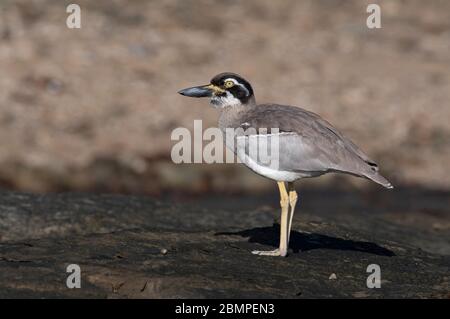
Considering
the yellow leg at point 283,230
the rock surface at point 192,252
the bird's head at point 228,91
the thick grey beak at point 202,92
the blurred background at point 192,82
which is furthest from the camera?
the blurred background at point 192,82

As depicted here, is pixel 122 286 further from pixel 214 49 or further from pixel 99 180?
pixel 214 49

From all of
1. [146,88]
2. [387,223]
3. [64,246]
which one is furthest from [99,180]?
[64,246]

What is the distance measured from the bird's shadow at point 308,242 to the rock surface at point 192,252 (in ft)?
0.05

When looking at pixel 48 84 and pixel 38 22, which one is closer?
pixel 48 84

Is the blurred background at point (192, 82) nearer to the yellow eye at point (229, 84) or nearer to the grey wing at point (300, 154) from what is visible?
the yellow eye at point (229, 84)

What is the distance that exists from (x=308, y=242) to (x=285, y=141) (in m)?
1.91

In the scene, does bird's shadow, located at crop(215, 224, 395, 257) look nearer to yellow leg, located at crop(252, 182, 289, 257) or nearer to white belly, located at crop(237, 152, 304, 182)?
yellow leg, located at crop(252, 182, 289, 257)

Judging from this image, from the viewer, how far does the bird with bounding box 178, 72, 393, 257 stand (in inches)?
431

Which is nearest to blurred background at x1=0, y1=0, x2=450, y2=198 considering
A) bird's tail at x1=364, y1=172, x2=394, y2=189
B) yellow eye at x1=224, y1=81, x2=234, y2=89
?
yellow eye at x1=224, y1=81, x2=234, y2=89

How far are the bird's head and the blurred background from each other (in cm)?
927

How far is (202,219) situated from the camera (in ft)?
46.2

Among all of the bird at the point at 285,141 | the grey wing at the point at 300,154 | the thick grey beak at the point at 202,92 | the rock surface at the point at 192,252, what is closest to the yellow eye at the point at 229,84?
the bird at the point at 285,141

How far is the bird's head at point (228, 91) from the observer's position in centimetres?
1173
